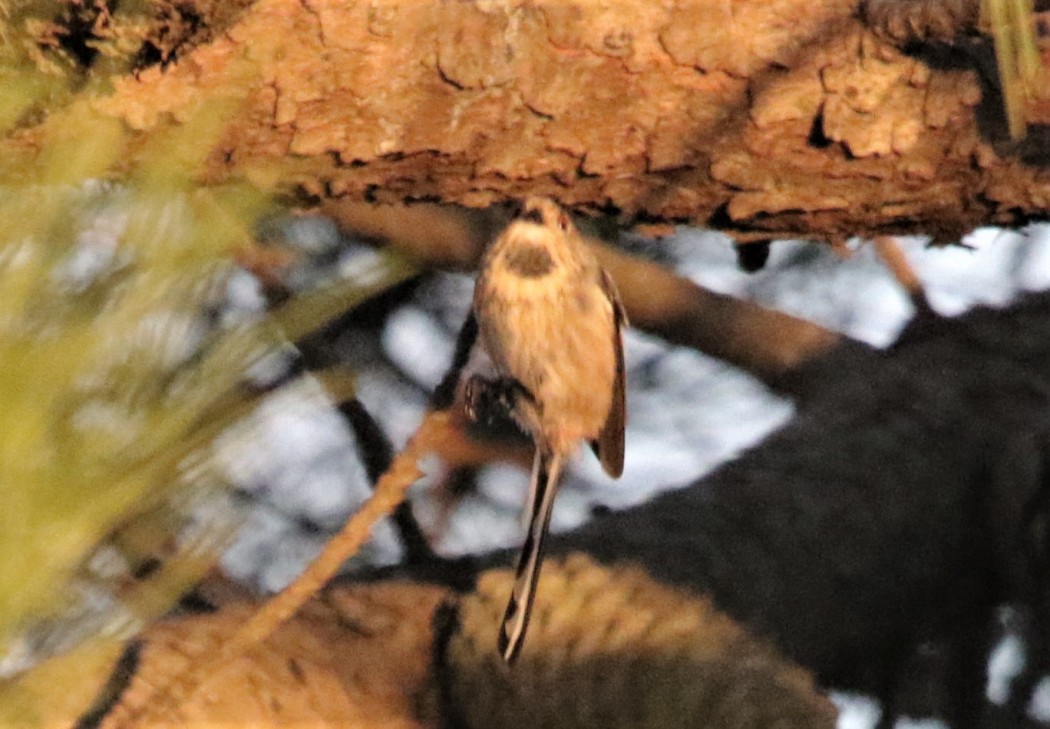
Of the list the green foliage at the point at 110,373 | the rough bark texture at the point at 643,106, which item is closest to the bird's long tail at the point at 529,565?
the rough bark texture at the point at 643,106

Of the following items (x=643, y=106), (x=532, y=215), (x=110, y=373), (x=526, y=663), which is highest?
(x=110, y=373)

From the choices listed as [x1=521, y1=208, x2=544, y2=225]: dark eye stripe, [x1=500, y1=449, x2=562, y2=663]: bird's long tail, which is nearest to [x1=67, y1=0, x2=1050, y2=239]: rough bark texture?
[x1=521, y1=208, x2=544, y2=225]: dark eye stripe

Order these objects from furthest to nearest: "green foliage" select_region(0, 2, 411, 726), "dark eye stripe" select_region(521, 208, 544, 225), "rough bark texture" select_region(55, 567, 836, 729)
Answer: "dark eye stripe" select_region(521, 208, 544, 225) < "rough bark texture" select_region(55, 567, 836, 729) < "green foliage" select_region(0, 2, 411, 726)

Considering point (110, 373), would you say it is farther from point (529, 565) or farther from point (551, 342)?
point (551, 342)

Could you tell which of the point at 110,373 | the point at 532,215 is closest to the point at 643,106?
the point at 532,215

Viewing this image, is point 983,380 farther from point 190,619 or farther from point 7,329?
point 7,329

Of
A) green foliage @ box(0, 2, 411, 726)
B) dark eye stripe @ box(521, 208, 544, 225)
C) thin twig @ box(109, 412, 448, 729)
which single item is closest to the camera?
green foliage @ box(0, 2, 411, 726)

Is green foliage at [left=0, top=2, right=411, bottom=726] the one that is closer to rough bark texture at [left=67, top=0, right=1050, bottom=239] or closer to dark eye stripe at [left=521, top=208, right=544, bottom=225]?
rough bark texture at [left=67, top=0, right=1050, bottom=239]
